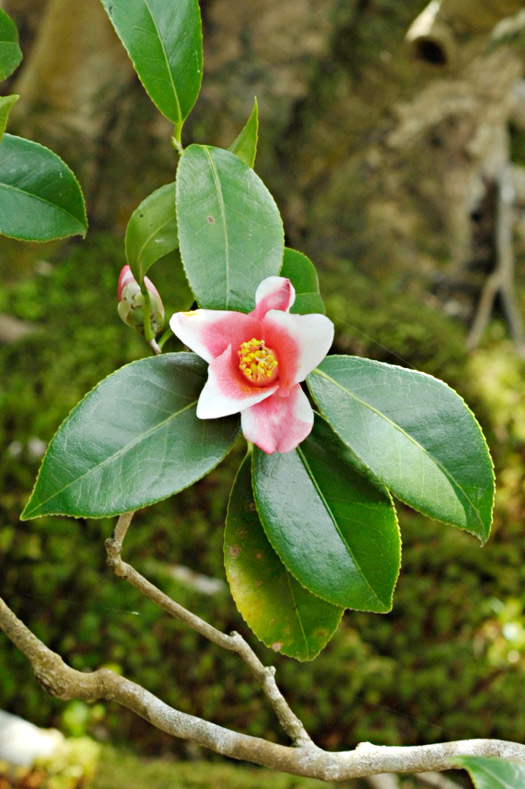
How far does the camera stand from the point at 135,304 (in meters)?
0.45

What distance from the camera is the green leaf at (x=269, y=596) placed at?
1.40 feet

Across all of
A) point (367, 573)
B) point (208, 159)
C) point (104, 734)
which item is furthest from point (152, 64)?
point (104, 734)

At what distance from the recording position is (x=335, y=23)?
72.9 inches

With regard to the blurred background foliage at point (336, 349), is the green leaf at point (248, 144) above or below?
above

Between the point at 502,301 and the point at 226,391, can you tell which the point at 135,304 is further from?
the point at 502,301

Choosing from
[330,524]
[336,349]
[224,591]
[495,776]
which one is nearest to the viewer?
[495,776]

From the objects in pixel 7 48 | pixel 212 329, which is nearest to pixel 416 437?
pixel 212 329

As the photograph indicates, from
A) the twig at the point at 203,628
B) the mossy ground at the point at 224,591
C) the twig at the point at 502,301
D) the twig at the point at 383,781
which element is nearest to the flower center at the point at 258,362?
the twig at the point at 203,628

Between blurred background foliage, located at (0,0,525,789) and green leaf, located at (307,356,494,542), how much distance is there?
0.18 metres

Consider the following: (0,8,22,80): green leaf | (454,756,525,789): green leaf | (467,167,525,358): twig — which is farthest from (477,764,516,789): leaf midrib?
(467,167,525,358): twig

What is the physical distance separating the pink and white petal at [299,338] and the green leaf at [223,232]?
3 cm

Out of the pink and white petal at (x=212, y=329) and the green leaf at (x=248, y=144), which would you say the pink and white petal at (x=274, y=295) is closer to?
the pink and white petal at (x=212, y=329)

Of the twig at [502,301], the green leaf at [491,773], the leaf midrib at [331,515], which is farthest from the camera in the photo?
the twig at [502,301]

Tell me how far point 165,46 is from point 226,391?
214 mm
